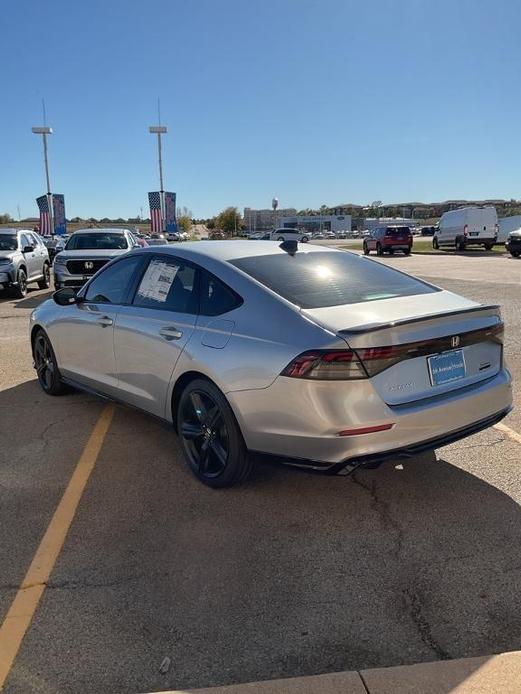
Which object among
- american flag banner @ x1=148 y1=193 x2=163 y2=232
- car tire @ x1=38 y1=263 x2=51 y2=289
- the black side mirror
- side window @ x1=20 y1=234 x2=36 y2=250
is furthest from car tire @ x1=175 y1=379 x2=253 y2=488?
american flag banner @ x1=148 y1=193 x2=163 y2=232

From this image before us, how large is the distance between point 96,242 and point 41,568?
43.0 ft

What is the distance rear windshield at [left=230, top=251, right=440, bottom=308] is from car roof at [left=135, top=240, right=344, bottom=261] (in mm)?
89

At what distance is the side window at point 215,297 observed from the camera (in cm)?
370

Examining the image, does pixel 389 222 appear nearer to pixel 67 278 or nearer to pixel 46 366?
pixel 67 278

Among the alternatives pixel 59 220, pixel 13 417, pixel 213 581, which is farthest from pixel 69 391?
pixel 59 220

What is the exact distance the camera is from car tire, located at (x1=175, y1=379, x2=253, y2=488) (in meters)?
3.54

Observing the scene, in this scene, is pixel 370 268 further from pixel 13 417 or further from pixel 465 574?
pixel 13 417

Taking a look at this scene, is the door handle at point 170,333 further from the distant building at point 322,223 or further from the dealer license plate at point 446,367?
the distant building at point 322,223

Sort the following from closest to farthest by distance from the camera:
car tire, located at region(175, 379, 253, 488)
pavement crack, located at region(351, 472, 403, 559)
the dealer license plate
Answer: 1. pavement crack, located at region(351, 472, 403, 559)
2. the dealer license plate
3. car tire, located at region(175, 379, 253, 488)

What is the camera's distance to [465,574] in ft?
9.46

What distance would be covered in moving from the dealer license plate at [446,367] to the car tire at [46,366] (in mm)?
3829

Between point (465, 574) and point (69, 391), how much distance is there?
14.5ft

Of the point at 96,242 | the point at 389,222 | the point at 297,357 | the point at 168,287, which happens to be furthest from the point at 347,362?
the point at 389,222

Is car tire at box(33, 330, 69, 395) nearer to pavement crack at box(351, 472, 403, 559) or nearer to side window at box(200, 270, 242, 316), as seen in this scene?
side window at box(200, 270, 242, 316)
